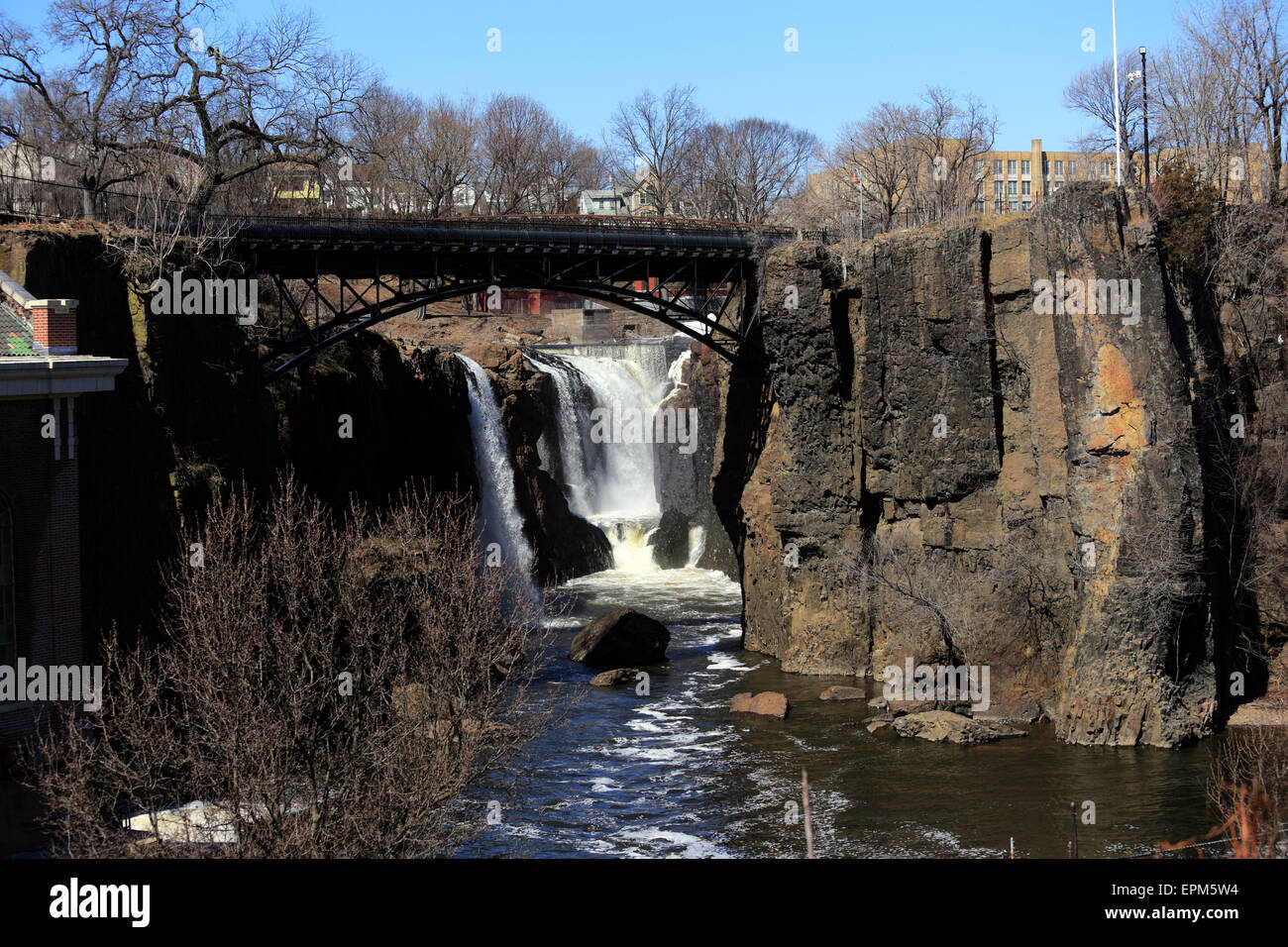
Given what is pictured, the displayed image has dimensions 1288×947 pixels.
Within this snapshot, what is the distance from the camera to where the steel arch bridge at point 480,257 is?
117 feet

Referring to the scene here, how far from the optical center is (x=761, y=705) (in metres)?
32.2

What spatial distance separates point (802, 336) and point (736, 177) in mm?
54344

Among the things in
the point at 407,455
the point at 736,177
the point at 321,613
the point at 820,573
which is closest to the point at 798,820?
the point at 321,613

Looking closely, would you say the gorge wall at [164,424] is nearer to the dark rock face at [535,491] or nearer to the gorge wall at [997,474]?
the dark rock face at [535,491]

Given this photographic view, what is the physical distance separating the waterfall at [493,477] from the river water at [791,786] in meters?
13.0

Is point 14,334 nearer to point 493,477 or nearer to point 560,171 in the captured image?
point 493,477

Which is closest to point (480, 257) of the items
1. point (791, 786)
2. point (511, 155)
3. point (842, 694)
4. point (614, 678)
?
point (614, 678)

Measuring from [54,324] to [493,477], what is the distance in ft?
101

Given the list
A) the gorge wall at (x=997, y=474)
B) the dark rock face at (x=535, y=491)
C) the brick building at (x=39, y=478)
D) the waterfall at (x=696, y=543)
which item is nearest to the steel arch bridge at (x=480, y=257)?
the gorge wall at (x=997, y=474)

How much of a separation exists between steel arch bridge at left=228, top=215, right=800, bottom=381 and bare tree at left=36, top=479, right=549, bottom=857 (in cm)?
1160

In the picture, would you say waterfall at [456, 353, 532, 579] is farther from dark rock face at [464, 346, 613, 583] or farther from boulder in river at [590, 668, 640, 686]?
boulder in river at [590, 668, 640, 686]

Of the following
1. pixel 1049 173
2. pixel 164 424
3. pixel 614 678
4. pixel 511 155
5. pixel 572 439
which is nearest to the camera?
pixel 164 424

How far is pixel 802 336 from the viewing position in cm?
3684

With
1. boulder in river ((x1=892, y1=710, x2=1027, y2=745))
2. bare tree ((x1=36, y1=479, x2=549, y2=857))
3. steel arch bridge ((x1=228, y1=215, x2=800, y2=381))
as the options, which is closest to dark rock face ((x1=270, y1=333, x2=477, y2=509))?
steel arch bridge ((x1=228, y1=215, x2=800, y2=381))
